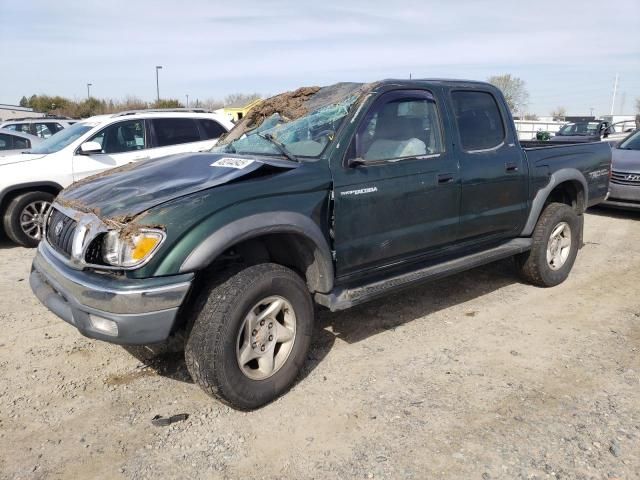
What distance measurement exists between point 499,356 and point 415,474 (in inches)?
61.8

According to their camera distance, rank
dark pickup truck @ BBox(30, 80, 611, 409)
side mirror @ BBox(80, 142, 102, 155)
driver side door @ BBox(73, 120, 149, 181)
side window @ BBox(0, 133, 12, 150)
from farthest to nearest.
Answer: side window @ BBox(0, 133, 12, 150) → driver side door @ BBox(73, 120, 149, 181) → side mirror @ BBox(80, 142, 102, 155) → dark pickup truck @ BBox(30, 80, 611, 409)

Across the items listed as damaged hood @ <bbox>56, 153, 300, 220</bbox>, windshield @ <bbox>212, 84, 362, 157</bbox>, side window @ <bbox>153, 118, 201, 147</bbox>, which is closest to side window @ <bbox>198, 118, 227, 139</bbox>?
side window @ <bbox>153, 118, 201, 147</bbox>

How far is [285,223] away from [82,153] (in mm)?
5379

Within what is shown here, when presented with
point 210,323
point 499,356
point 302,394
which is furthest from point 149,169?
point 499,356

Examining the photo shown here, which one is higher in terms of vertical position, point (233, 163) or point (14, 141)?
point (233, 163)

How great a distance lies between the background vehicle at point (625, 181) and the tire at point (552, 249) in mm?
4086

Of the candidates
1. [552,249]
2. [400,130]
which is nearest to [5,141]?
[400,130]

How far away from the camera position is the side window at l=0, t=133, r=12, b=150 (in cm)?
1008

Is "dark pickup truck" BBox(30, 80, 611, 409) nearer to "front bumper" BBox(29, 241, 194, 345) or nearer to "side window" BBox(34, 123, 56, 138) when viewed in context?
"front bumper" BBox(29, 241, 194, 345)

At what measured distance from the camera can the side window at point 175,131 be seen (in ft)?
26.5

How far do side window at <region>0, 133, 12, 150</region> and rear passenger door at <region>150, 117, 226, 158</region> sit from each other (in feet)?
13.1

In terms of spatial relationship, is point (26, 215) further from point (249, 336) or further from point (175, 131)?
point (249, 336)

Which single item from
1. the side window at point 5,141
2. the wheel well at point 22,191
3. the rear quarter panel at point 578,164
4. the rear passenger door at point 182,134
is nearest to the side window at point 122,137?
the rear passenger door at point 182,134

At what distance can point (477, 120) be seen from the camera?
15.0 ft
